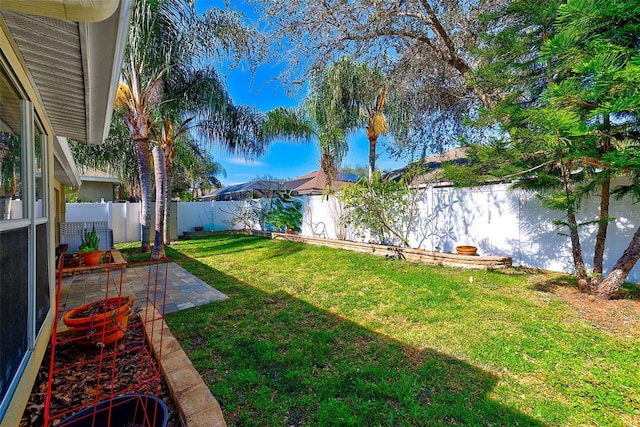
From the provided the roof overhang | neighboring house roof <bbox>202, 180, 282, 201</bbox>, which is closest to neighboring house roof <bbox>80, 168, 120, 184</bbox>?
neighboring house roof <bbox>202, 180, 282, 201</bbox>

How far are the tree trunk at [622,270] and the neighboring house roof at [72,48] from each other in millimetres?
5600

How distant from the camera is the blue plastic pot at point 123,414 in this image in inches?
61.1

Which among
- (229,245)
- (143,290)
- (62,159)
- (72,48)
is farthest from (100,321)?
(229,245)

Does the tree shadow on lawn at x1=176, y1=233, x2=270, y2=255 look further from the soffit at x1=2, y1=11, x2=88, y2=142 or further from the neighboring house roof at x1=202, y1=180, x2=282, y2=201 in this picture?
the soffit at x1=2, y1=11, x2=88, y2=142

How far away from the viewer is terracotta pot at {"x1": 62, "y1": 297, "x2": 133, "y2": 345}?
2641mm

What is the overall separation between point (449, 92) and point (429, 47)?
3.71 feet

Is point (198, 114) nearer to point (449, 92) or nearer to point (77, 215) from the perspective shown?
point (77, 215)

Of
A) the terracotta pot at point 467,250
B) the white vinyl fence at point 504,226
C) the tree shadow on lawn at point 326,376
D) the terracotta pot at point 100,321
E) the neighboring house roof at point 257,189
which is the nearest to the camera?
the tree shadow on lawn at point 326,376

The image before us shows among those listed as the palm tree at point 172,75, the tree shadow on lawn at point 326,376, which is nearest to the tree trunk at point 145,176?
the palm tree at point 172,75

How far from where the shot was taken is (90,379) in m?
2.31

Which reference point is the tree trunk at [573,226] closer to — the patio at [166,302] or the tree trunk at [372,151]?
the patio at [166,302]

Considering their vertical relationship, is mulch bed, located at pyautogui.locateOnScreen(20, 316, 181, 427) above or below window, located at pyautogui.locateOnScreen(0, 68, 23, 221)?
below

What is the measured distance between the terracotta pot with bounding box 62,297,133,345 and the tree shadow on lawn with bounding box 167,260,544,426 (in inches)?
25.1

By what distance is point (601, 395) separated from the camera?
2199mm
